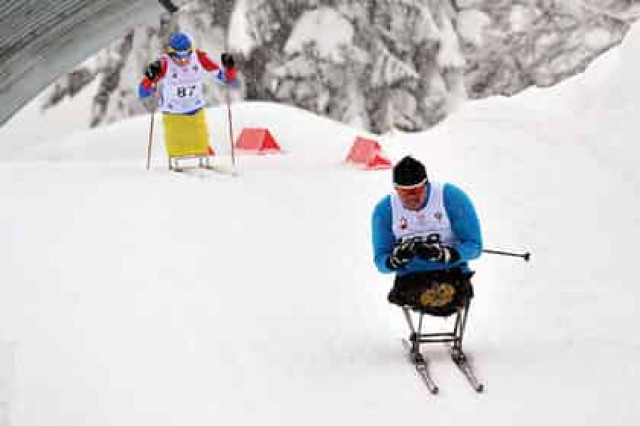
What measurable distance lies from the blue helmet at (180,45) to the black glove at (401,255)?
616 centimetres

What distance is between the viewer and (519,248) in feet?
25.5

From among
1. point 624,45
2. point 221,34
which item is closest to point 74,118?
point 221,34

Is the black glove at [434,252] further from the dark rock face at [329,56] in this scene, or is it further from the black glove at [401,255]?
the dark rock face at [329,56]


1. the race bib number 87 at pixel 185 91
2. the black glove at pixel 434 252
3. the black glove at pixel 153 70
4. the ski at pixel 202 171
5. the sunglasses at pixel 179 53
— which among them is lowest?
the ski at pixel 202 171

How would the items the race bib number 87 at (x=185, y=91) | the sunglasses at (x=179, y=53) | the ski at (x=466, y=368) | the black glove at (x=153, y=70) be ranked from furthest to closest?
1. the race bib number 87 at (x=185, y=91)
2. the sunglasses at (x=179, y=53)
3. the black glove at (x=153, y=70)
4. the ski at (x=466, y=368)

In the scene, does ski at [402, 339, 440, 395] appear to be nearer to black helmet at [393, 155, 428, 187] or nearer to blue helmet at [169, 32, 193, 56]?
black helmet at [393, 155, 428, 187]

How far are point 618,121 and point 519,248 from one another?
9.40ft

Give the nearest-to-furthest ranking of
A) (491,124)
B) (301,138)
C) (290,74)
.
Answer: (491,124) → (301,138) → (290,74)

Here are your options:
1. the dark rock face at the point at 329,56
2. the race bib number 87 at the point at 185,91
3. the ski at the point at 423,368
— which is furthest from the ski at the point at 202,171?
the dark rock face at the point at 329,56

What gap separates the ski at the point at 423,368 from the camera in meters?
4.82

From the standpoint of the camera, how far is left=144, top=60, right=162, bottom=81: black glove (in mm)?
10383

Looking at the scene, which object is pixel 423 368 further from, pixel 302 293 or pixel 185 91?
pixel 185 91

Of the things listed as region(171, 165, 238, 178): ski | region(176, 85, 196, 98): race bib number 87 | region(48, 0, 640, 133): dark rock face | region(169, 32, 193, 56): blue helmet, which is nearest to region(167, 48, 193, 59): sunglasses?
region(169, 32, 193, 56): blue helmet

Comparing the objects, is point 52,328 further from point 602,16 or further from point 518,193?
point 602,16
